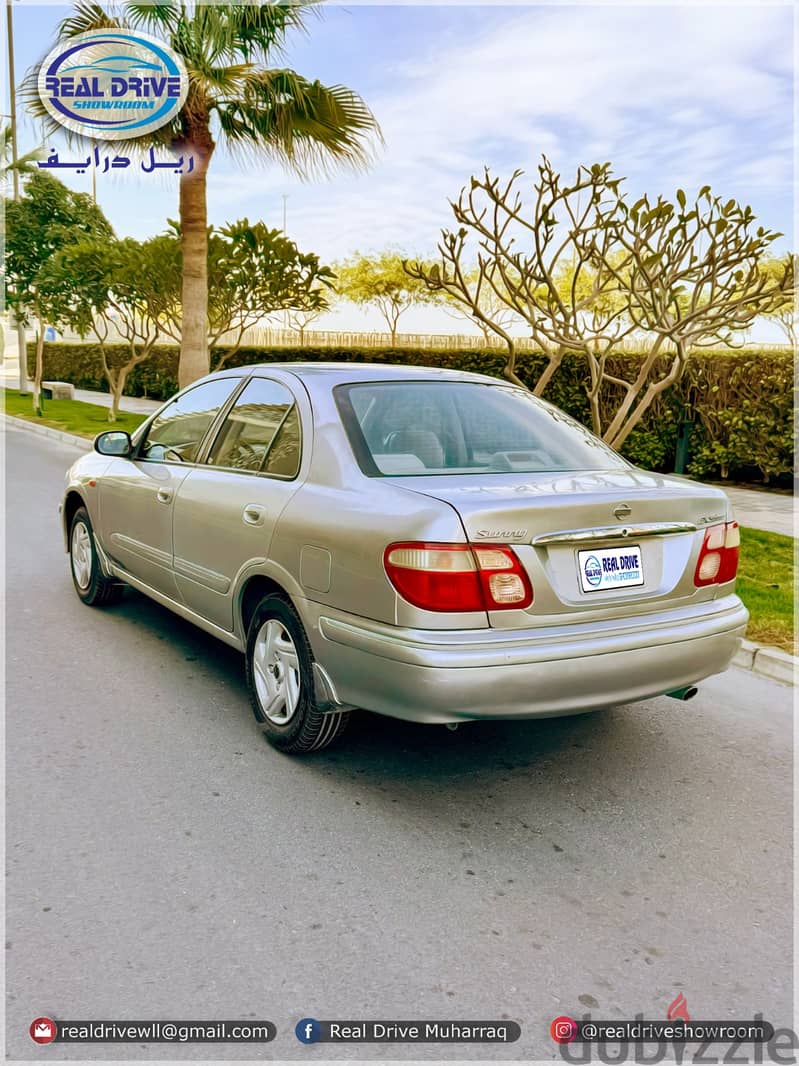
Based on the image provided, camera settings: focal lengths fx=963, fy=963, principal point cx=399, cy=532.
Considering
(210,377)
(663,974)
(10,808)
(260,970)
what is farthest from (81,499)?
(663,974)

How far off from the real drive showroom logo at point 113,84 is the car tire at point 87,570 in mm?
9789

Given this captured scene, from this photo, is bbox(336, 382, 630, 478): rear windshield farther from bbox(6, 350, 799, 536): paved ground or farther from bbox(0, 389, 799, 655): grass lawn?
bbox(6, 350, 799, 536): paved ground

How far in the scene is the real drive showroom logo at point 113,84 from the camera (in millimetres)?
13945

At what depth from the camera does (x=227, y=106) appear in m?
14.5

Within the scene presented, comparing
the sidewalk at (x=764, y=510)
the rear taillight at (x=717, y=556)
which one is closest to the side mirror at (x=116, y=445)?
the rear taillight at (x=717, y=556)

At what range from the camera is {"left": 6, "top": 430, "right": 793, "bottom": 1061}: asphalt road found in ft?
8.32

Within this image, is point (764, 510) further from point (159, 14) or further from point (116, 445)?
point (159, 14)

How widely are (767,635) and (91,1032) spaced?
4.64m

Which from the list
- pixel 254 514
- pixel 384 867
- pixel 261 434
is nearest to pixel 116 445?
pixel 261 434

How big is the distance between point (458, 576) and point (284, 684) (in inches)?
43.5

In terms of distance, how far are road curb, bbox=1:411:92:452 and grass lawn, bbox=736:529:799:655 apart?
11.8 m

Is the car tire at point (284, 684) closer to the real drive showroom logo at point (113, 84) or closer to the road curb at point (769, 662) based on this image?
Answer: the road curb at point (769, 662)

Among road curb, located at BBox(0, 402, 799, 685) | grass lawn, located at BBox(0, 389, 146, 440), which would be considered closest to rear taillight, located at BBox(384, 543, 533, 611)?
road curb, located at BBox(0, 402, 799, 685)

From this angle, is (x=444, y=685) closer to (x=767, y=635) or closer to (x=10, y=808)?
(x=10, y=808)
